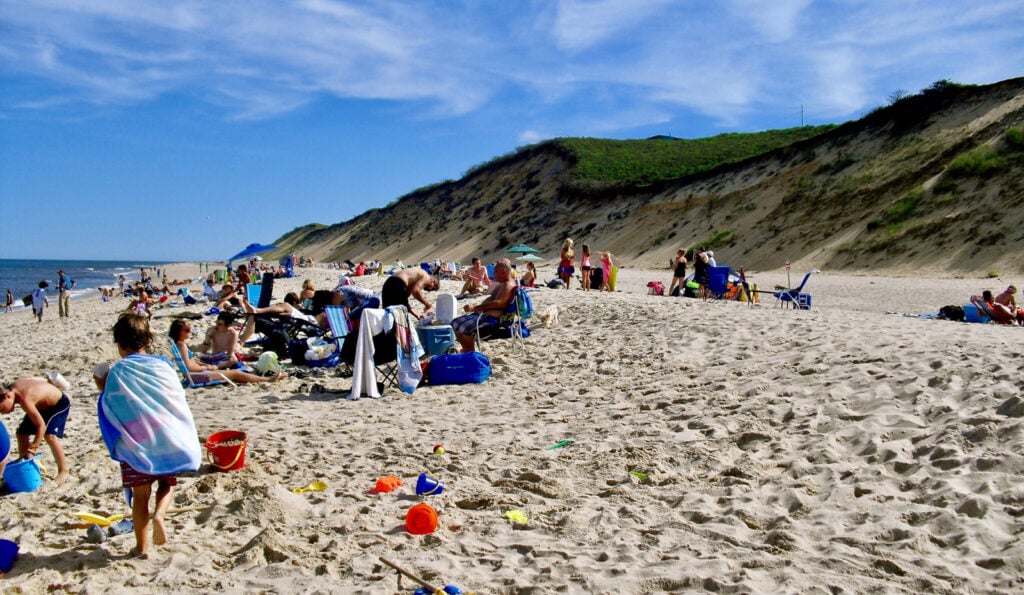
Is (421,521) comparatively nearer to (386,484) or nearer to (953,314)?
(386,484)

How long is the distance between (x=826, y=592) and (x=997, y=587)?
0.60 metres

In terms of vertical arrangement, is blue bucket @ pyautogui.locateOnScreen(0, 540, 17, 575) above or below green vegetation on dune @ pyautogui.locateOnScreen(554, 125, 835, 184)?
below

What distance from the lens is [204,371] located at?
6.95 metres

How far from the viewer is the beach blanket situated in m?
2.98

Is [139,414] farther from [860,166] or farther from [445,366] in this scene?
Answer: [860,166]

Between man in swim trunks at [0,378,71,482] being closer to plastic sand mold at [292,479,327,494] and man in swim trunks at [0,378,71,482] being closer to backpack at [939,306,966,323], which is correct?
plastic sand mold at [292,479,327,494]

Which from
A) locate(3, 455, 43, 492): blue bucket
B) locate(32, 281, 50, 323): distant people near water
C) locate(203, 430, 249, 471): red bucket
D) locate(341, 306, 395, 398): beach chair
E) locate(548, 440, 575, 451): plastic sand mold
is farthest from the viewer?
locate(32, 281, 50, 323): distant people near water

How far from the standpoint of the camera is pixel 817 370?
17.9 feet

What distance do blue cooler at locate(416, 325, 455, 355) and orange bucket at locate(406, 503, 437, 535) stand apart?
4213mm

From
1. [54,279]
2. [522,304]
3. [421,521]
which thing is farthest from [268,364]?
[54,279]

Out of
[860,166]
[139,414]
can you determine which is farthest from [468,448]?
[860,166]

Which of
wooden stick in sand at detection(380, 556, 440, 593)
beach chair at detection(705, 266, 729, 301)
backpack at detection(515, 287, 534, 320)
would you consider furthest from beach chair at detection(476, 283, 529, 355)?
beach chair at detection(705, 266, 729, 301)

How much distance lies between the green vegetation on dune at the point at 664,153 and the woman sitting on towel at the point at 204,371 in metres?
28.4

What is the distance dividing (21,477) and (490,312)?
15.4ft
